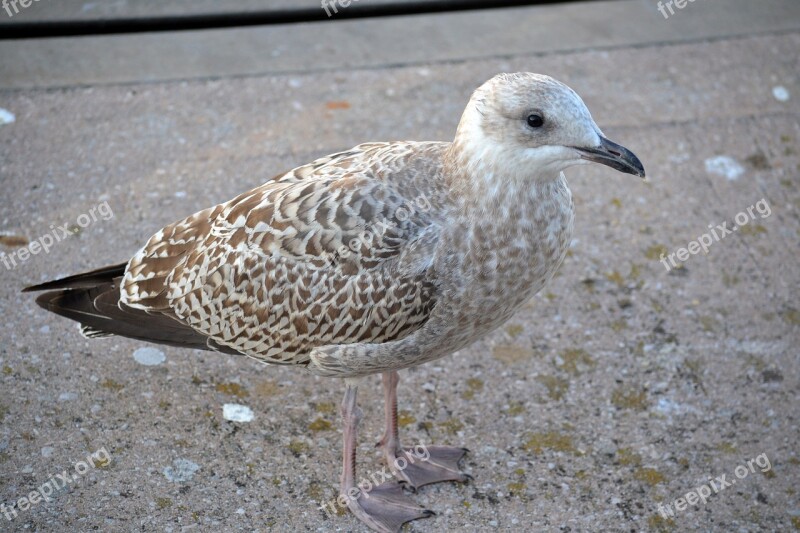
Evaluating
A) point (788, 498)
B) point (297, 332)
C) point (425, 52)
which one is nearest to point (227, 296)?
point (297, 332)

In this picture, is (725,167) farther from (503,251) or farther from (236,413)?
(236,413)

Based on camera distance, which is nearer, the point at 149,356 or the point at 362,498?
the point at 362,498

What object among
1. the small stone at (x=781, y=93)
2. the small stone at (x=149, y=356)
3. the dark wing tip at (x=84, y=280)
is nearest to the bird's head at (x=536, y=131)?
the dark wing tip at (x=84, y=280)

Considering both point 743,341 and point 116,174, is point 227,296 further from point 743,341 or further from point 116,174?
point 743,341

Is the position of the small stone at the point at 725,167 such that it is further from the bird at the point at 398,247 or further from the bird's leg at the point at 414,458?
the bird's leg at the point at 414,458

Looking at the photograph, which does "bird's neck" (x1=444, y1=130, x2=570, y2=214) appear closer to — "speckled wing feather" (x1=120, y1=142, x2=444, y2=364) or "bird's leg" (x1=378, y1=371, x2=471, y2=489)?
"speckled wing feather" (x1=120, y1=142, x2=444, y2=364)

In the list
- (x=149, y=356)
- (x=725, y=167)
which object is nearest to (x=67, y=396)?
(x=149, y=356)
